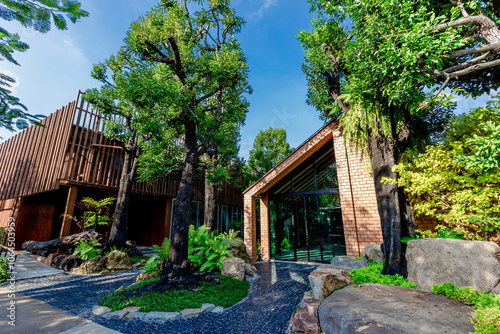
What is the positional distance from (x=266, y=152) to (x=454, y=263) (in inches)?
609

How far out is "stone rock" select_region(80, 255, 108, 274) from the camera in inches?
310

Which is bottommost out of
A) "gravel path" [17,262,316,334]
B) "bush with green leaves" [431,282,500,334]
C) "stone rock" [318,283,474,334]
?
"gravel path" [17,262,316,334]

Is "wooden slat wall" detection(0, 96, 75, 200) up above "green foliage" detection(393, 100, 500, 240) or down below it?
above

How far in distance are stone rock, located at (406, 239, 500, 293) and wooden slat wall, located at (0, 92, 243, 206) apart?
13500 millimetres

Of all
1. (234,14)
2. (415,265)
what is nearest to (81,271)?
(415,265)

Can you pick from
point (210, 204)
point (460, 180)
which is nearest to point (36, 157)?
point (210, 204)

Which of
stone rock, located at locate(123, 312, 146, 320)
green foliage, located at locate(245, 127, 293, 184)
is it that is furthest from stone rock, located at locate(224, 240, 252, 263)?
green foliage, located at locate(245, 127, 293, 184)

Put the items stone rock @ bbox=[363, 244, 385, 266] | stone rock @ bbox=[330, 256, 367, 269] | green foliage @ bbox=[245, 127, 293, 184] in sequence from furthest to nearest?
green foliage @ bbox=[245, 127, 293, 184] < stone rock @ bbox=[330, 256, 367, 269] < stone rock @ bbox=[363, 244, 385, 266]

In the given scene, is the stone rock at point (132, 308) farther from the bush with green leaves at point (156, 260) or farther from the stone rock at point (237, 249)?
the stone rock at point (237, 249)

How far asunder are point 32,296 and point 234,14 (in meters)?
13.3

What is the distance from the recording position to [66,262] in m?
8.29

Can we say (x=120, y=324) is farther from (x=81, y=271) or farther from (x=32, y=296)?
(x=81, y=271)

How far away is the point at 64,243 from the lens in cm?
966

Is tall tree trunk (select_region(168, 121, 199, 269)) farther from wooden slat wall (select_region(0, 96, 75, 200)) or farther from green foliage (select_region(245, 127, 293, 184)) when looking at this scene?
green foliage (select_region(245, 127, 293, 184))
